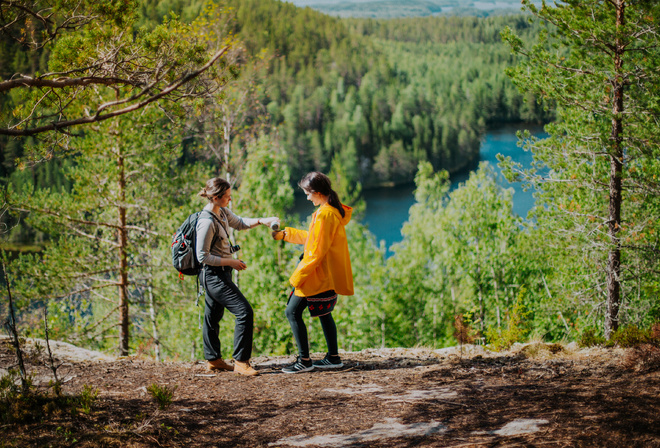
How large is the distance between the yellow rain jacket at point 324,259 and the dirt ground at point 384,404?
0.87 m

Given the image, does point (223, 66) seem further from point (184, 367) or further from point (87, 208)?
point (87, 208)

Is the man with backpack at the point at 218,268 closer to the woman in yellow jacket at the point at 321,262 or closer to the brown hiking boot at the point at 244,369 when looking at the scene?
the brown hiking boot at the point at 244,369

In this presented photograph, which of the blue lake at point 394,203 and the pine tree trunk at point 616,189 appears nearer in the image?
the pine tree trunk at point 616,189

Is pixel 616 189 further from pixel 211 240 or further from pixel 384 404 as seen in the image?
pixel 211 240

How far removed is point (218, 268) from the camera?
15.7 feet

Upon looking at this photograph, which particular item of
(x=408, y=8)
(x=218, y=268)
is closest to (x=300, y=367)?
(x=218, y=268)

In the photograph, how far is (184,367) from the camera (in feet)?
17.7

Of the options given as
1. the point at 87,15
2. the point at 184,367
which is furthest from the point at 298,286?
the point at 87,15

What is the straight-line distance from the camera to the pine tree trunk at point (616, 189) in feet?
25.4

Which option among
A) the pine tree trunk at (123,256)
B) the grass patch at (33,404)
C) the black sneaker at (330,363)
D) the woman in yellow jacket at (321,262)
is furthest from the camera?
the pine tree trunk at (123,256)

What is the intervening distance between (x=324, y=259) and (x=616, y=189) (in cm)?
565

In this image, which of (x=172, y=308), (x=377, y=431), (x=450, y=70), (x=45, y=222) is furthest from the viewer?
(x=450, y=70)

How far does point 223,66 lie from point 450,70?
364ft

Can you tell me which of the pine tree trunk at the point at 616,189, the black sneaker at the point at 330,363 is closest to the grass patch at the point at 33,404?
the black sneaker at the point at 330,363
